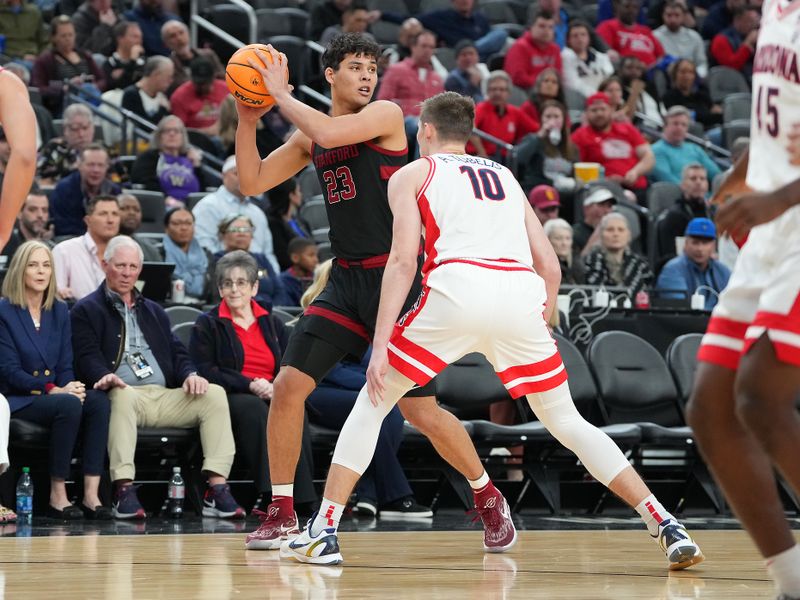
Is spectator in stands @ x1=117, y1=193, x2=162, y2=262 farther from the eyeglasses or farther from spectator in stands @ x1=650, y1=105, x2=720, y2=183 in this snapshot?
spectator in stands @ x1=650, y1=105, x2=720, y2=183

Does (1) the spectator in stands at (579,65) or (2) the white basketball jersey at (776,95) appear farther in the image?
(1) the spectator in stands at (579,65)

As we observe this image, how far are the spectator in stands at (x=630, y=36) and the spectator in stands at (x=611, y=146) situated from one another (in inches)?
129

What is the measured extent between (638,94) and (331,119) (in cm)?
1068

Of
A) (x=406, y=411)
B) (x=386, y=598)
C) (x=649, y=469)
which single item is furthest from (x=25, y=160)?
(x=649, y=469)

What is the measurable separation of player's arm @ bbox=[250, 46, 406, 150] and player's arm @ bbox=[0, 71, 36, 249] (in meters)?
1.26

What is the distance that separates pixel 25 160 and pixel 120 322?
3.93 meters

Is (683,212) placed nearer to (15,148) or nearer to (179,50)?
(179,50)

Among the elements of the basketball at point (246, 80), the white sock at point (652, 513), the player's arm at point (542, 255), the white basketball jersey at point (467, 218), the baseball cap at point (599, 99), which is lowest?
the baseball cap at point (599, 99)

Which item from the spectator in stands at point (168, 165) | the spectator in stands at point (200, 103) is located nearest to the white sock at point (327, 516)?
the spectator in stands at point (168, 165)

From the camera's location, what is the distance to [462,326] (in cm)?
483

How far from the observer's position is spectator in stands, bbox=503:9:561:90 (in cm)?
1502

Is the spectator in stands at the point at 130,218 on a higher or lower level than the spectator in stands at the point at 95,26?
lower

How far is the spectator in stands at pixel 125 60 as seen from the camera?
43.3 ft

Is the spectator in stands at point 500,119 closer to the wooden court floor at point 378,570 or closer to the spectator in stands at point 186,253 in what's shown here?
the spectator in stands at point 186,253
